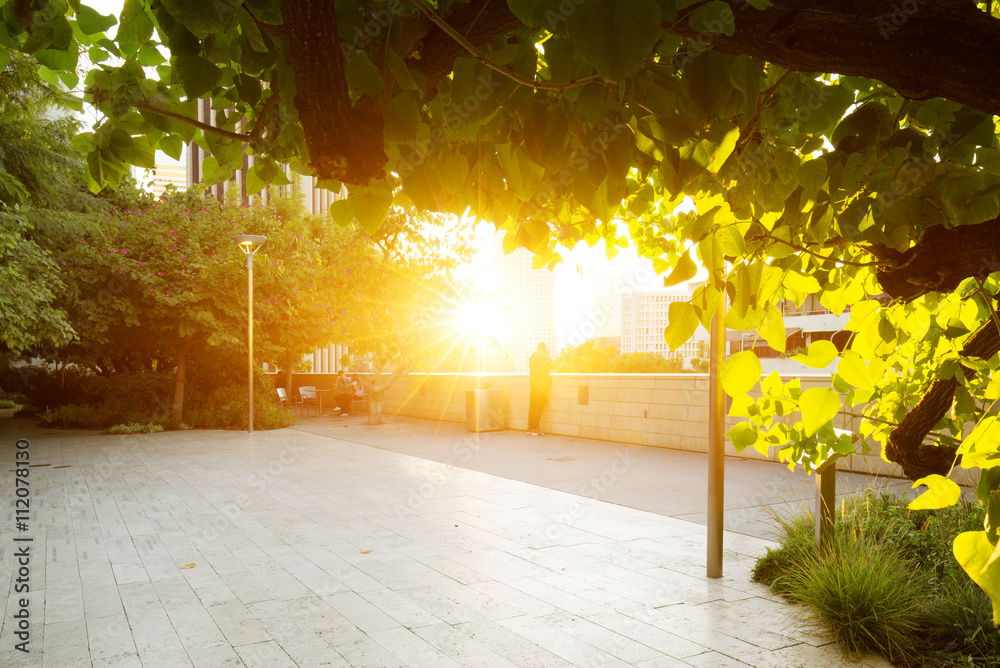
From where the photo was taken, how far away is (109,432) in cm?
1692

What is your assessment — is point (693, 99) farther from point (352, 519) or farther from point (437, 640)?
point (352, 519)

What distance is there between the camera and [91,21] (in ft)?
6.13

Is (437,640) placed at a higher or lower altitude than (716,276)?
lower

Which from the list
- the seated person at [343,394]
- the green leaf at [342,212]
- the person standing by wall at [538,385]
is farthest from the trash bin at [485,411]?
the green leaf at [342,212]

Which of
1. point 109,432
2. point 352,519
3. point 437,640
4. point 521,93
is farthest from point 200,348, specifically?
point 521,93

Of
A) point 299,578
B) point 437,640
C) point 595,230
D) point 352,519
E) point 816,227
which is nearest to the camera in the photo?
point 816,227

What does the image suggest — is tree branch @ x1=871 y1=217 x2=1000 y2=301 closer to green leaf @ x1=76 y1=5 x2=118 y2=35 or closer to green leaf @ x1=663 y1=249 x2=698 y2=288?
green leaf @ x1=663 y1=249 x2=698 y2=288

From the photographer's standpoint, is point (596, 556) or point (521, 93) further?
point (596, 556)

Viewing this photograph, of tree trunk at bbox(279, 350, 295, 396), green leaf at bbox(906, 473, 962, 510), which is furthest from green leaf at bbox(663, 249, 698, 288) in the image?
tree trunk at bbox(279, 350, 295, 396)

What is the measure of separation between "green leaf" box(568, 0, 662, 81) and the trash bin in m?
15.7

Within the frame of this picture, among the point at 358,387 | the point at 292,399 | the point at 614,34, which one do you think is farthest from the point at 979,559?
the point at 292,399

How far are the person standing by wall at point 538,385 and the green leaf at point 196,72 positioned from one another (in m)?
12.9

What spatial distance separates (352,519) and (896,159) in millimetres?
6678
